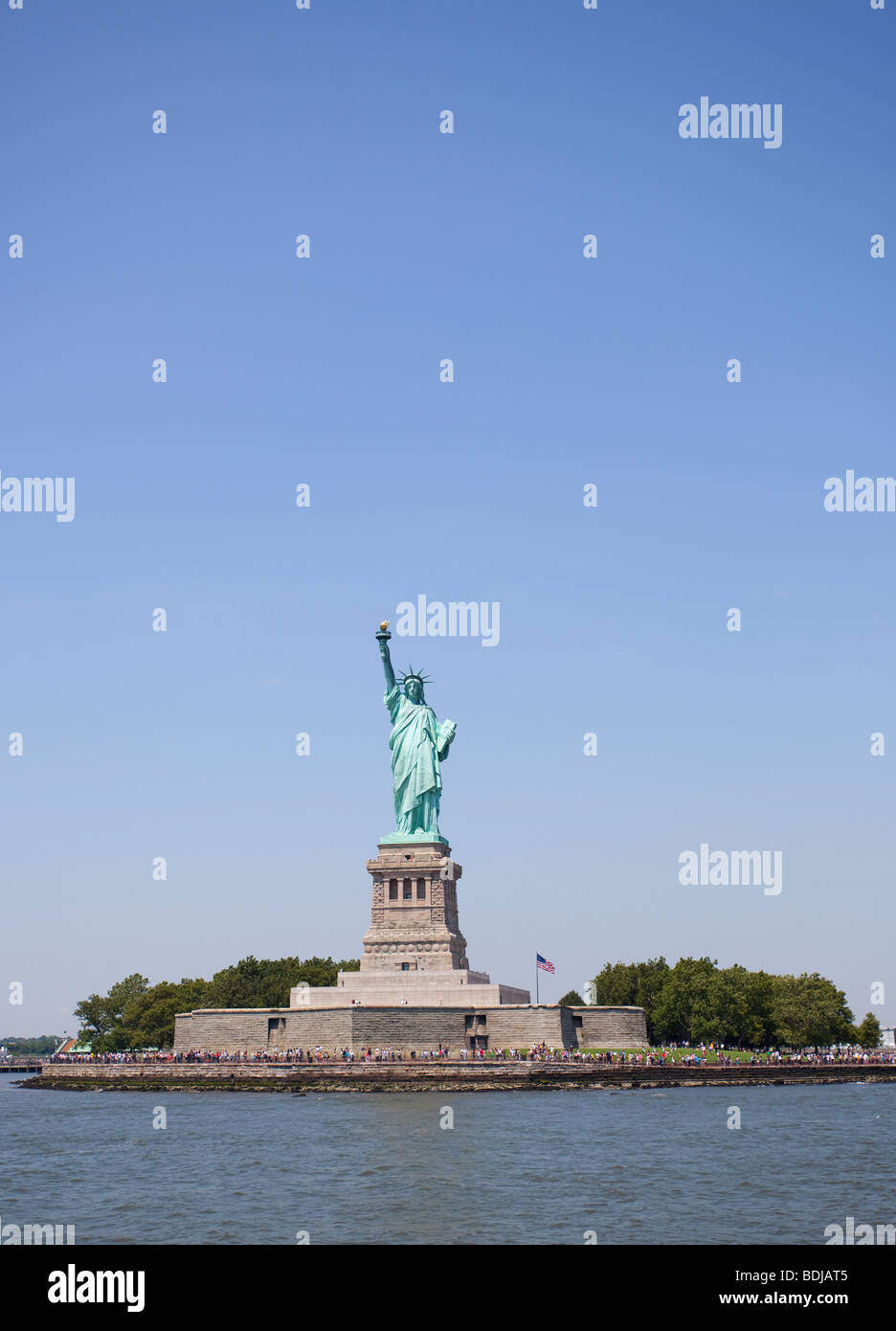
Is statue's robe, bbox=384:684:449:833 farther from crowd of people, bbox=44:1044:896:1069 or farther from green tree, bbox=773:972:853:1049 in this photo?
green tree, bbox=773:972:853:1049

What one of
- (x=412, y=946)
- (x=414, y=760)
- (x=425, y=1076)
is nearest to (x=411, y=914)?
(x=412, y=946)

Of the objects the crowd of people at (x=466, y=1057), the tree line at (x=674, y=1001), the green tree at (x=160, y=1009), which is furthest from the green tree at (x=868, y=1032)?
the green tree at (x=160, y=1009)

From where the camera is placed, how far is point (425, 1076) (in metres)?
66.4

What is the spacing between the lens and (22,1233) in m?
26.2

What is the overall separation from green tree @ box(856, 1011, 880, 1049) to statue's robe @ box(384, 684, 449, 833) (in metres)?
49.7

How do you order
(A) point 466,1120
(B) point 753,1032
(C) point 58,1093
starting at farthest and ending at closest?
(B) point 753,1032, (C) point 58,1093, (A) point 466,1120

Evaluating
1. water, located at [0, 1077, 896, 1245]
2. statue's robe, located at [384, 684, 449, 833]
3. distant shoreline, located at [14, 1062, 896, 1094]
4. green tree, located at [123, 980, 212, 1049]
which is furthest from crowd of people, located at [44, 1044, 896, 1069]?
green tree, located at [123, 980, 212, 1049]

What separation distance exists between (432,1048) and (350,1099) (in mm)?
11034

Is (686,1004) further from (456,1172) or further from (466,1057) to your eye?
(456,1172)

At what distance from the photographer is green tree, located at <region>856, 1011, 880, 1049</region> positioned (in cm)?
10888
